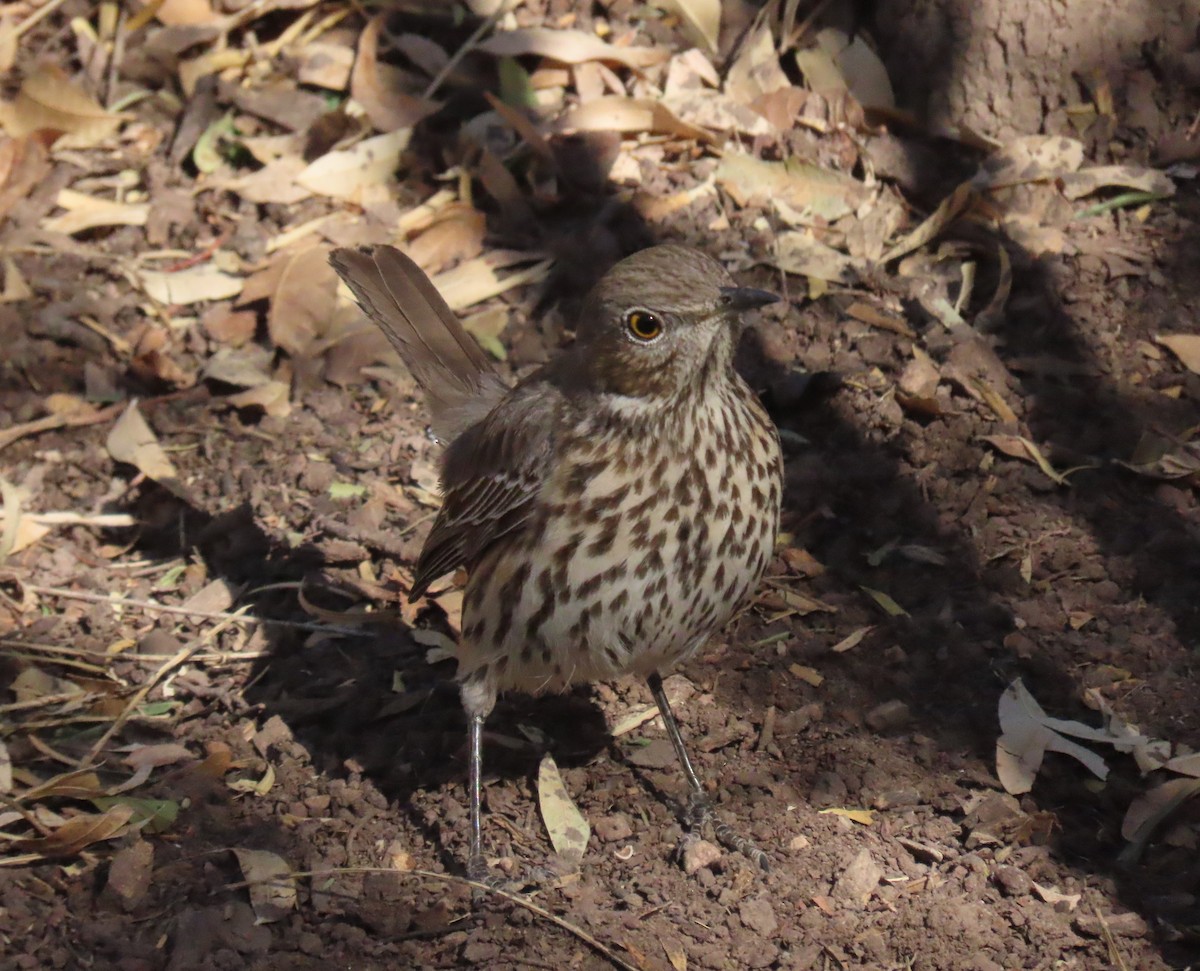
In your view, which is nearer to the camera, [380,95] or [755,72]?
[755,72]

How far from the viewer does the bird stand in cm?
426

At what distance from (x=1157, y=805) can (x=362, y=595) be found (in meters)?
2.74

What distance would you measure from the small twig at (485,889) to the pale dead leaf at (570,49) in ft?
13.0

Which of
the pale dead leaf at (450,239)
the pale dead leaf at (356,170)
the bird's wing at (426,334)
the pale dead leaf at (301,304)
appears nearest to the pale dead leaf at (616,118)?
the pale dead leaf at (450,239)

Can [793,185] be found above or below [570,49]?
below

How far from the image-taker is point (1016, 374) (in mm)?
5867

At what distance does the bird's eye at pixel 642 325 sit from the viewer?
4.26m

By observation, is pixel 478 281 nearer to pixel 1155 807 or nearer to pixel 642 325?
pixel 642 325

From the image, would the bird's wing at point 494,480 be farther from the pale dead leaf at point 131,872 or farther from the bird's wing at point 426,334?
the pale dead leaf at point 131,872

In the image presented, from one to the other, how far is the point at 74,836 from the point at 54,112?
4.22 metres

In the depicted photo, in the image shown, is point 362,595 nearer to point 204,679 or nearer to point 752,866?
point 204,679

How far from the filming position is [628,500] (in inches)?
168

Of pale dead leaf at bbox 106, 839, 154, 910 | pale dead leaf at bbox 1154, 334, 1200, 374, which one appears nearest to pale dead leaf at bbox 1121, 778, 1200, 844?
pale dead leaf at bbox 1154, 334, 1200, 374

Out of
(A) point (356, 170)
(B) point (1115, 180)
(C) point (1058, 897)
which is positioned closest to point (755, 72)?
(B) point (1115, 180)
